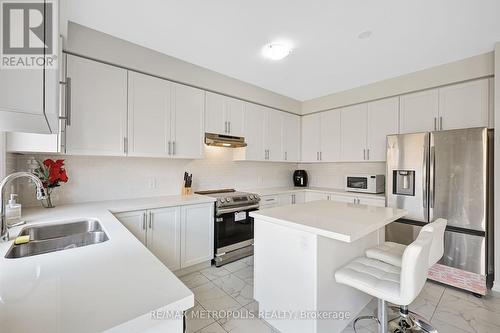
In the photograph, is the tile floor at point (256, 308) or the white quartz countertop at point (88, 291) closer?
the white quartz countertop at point (88, 291)

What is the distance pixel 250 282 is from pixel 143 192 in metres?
1.68

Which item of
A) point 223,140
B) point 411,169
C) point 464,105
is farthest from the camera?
point 223,140

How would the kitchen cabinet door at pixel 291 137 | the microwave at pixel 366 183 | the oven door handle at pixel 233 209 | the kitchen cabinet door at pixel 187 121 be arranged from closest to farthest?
the kitchen cabinet door at pixel 187 121 → the oven door handle at pixel 233 209 → the microwave at pixel 366 183 → the kitchen cabinet door at pixel 291 137

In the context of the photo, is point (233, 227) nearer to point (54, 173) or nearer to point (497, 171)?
point (54, 173)

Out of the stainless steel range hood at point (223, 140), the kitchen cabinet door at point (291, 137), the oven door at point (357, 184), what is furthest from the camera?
the kitchen cabinet door at point (291, 137)

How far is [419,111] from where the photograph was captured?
116 inches

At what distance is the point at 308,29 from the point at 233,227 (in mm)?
2415

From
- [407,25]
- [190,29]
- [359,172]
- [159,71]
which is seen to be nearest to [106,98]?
[159,71]

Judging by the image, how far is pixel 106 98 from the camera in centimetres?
224

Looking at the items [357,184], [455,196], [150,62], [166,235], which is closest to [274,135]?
[357,184]

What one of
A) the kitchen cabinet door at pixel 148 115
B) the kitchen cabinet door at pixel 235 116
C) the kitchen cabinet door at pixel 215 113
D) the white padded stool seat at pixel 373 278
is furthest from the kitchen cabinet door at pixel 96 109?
the white padded stool seat at pixel 373 278

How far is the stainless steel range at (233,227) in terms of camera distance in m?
2.82

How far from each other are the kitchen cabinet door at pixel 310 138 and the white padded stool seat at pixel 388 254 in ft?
7.96

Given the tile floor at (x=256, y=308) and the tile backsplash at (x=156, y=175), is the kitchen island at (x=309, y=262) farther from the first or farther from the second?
the tile backsplash at (x=156, y=175)
